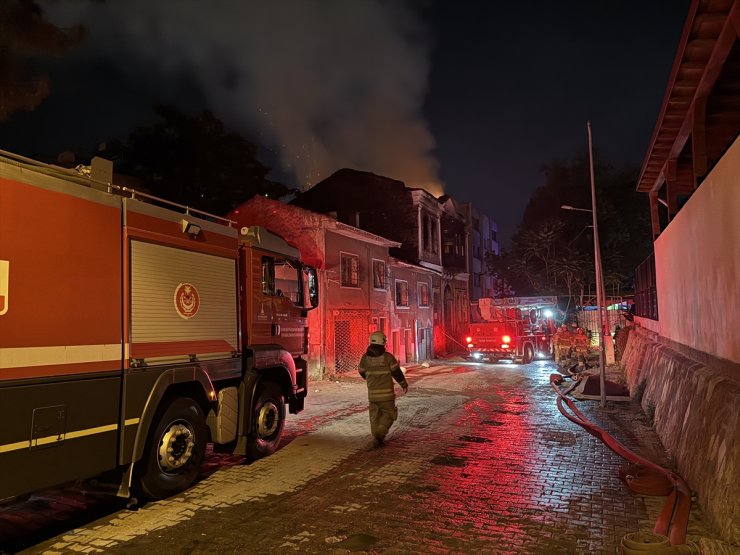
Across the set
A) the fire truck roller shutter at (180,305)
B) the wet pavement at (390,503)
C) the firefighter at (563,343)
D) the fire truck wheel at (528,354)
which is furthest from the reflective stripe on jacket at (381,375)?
the fire truck wheel at (528,354)

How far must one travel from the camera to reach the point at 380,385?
26.7ft

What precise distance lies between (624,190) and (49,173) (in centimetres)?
3352

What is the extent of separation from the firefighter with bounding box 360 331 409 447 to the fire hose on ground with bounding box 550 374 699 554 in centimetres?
324

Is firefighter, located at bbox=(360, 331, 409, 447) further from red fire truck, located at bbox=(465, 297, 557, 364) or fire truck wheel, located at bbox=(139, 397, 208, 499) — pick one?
red fire truck, located at bbox=(465, 297, 557, 364)

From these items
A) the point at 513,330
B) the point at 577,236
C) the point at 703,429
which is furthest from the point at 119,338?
the point at 577,236

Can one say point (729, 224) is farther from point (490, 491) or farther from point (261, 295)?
point (261, 295)

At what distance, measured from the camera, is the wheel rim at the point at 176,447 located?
5688mm

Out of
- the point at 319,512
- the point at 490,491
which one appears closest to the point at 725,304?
the point at 490,491

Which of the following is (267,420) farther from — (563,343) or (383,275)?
(563,343)

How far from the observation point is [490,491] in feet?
19.2

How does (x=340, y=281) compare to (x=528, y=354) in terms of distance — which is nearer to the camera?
(x=340, y=281)

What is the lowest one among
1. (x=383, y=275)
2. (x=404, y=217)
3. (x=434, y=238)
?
(x=383, y=275)

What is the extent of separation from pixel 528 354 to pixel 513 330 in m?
1.59

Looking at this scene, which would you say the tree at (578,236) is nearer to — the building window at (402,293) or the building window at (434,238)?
the building window at (434,238)
